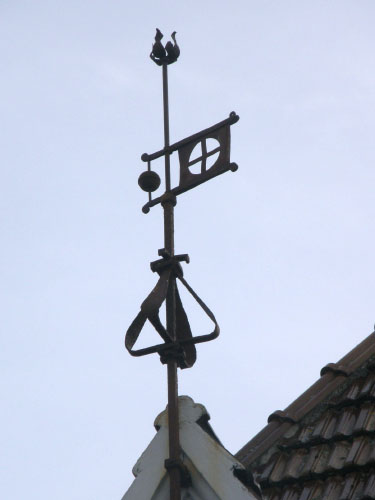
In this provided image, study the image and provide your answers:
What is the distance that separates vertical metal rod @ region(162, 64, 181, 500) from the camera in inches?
121

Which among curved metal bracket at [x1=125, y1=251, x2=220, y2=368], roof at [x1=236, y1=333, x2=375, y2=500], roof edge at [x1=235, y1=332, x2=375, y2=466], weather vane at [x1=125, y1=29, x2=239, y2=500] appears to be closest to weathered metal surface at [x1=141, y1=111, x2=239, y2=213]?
weather vane at [x1=125, y1=29, x2=239, y2=500]

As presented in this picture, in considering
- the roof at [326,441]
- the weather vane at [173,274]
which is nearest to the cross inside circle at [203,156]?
the weather vane at [173,274]

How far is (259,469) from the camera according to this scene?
5469mm

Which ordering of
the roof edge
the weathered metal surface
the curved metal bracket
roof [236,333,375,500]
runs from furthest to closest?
the roof edge, roof [236,333,375,500], the weathered metal surface, the curved metal bracket

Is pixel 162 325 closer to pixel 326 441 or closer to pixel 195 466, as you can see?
pixel 195 466

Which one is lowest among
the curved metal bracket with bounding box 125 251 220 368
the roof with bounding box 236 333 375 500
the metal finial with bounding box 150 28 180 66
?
the curved metal bracket with bounding box 125 251 220 368

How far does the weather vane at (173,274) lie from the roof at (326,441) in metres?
1.69

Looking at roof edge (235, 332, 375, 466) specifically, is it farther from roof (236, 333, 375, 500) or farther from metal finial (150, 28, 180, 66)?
metal finial (150, 28, 180, 66)

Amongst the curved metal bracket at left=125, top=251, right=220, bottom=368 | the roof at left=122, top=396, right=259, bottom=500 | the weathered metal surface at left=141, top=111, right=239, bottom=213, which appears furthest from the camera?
the weathered metal surface at left=141, top=111, right=239, bottom=213

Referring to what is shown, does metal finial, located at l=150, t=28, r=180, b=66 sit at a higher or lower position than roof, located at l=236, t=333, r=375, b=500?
higher

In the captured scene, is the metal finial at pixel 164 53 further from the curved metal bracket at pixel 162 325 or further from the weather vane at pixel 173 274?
the curved metal bracket at pixel 162 325

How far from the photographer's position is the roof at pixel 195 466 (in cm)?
298

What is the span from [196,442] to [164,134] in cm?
123

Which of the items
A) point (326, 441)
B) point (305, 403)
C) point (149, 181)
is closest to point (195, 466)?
point (149, 181)
